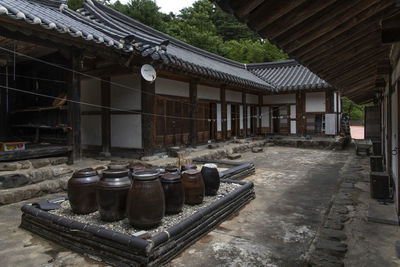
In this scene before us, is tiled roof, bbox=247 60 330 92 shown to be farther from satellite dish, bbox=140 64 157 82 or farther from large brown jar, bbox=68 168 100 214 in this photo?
large brown jar, bbox=68 168 100 214

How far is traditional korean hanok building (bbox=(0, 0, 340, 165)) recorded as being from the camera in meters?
5.96

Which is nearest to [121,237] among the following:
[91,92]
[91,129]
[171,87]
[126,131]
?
[126,131]

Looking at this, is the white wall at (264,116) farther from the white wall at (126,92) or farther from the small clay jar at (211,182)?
the small clay jar at (211,182)

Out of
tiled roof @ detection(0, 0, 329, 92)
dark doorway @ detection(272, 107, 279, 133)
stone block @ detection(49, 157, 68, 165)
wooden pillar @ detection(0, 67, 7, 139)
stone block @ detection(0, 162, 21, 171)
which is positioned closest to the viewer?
tiled roof @ detection(0, 0, 329, 92)

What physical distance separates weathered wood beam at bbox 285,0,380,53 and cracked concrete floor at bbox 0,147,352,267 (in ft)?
8.43

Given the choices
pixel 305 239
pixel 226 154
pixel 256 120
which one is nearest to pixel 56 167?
pixel 305 239

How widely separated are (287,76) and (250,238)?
654 inches

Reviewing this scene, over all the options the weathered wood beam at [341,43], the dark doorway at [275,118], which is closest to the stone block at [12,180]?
the weathered wood beam at [341,43]

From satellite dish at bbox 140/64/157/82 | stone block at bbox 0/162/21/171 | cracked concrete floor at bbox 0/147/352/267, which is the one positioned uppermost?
satellite dish at bbox 140/64/157/82

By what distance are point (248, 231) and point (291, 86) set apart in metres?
13.5

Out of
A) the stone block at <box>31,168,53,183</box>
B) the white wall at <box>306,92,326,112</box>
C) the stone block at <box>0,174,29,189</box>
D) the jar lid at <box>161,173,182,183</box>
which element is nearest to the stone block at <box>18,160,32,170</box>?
the stone block at <box>31,168,53,183</box>

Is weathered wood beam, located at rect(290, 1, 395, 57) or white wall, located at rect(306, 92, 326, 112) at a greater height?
white wall, located at rect(306, 92, 326, 112)

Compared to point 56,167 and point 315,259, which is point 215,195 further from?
point 56,167

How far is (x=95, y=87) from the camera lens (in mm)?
9492
